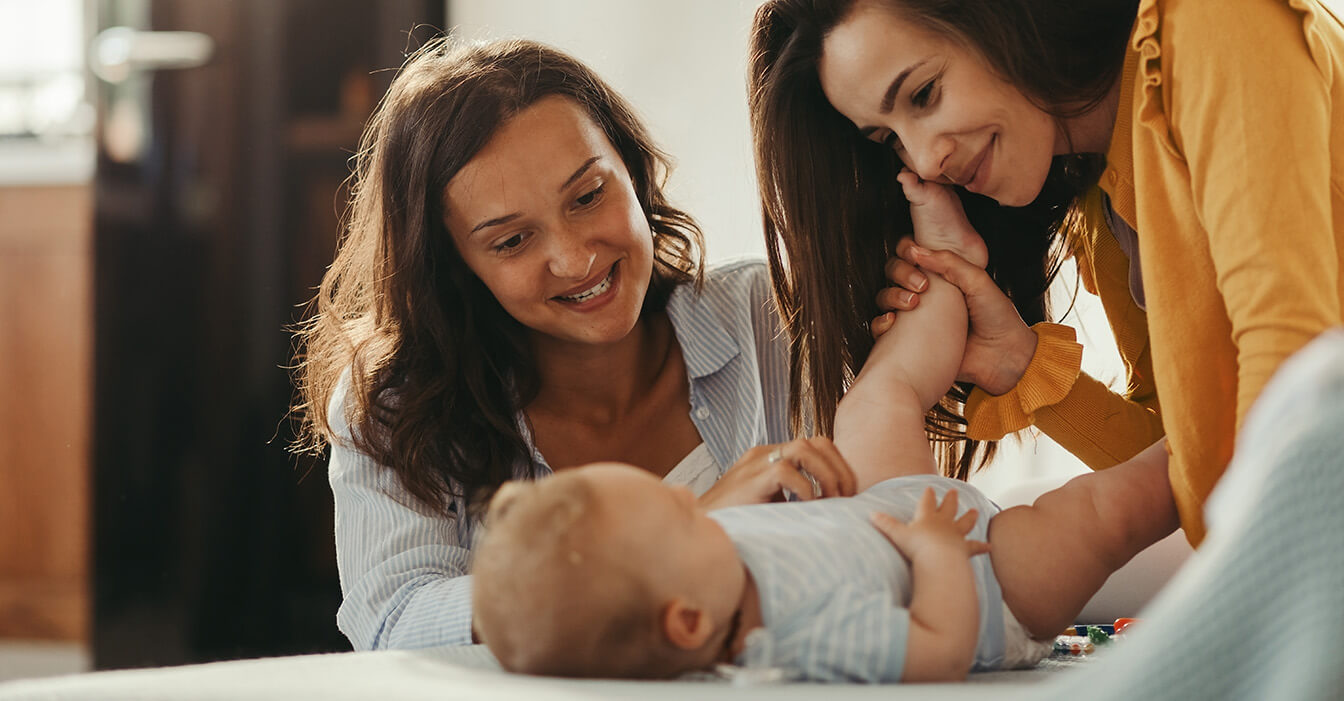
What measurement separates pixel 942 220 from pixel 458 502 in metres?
0.64

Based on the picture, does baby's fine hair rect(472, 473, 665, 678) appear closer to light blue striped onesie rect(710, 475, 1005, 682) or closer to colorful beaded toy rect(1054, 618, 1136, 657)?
light blue striped onesie rect(710, 475, 1005, 682)

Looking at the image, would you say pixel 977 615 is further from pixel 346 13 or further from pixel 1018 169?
pixel 346 13

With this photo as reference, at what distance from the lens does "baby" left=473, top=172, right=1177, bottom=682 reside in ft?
2.58

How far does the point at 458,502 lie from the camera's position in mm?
1400

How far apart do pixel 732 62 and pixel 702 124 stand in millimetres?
140

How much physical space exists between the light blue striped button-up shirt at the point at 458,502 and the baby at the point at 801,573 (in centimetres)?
35

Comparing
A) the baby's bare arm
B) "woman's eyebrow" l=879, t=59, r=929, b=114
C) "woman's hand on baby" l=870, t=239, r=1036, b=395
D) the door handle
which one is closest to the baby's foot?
"woman's hand on baby" l=870, t=239, r=1036, b=395

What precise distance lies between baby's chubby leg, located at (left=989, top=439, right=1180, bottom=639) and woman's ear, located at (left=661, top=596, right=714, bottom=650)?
0.30 m

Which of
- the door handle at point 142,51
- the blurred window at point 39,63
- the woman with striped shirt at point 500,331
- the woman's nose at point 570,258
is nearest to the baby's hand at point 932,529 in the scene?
the woman with striped shirt at point 500,331

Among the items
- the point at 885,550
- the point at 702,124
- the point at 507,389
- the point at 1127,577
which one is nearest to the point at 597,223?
the point at 507,389

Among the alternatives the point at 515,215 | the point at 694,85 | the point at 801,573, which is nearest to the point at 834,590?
the point at 801,573

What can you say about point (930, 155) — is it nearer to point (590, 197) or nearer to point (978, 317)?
point (978, 317)

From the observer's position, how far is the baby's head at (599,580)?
0.78 metres

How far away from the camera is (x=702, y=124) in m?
2.52
